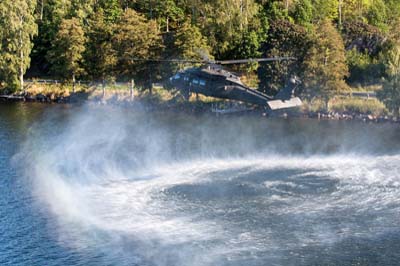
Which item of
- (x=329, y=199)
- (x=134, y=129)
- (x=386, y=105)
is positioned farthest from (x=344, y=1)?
(x=329, y=199)

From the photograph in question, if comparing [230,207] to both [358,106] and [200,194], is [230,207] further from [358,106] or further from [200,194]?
[358,106]

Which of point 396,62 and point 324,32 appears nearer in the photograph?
point 396,62

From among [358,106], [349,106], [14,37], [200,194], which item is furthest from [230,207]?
[14,37]

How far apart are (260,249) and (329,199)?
34.7 feet

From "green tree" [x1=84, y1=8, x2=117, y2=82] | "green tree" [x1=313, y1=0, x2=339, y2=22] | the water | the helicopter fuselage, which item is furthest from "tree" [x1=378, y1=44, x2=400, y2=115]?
"green tree" [x1=84, y1=8, x2=117, y2=82]

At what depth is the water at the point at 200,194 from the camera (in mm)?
36812

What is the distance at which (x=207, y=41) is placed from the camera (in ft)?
301

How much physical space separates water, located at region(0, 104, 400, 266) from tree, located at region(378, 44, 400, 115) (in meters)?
4.49

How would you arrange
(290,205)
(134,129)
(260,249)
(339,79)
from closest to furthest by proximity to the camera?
(260,249), (290,205), (134,129), (339,79)

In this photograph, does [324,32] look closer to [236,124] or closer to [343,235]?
[236,124]

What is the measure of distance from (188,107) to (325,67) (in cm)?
1902

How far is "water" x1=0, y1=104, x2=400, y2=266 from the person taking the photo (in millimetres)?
36812

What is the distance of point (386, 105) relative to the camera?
75062 mm

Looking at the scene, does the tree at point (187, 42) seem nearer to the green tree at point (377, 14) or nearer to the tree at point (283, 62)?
the tree at point (283, 62)
